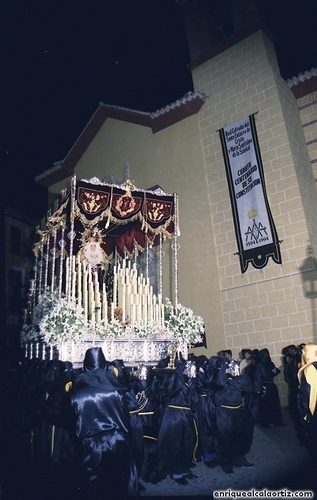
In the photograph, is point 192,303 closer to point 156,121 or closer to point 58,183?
point 156,121

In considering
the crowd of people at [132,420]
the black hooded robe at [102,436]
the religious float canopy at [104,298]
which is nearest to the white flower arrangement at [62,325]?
the religious float canopy at [104,298]

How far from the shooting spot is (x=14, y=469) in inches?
231

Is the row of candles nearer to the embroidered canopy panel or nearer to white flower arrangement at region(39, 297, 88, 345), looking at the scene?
white flower arrangement at region(39, 297, 88, 345)

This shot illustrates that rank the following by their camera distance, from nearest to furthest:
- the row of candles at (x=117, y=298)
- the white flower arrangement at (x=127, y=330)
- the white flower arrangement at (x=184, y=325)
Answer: the white flower arrangement at (x=127, y=330), the row of candles at (x=117, y=298), the white flower arrangement at (x=184, y=325)

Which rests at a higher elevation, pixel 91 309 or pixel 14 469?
pixel 91 309

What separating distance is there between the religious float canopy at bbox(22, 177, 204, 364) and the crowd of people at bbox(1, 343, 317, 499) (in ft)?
3.80

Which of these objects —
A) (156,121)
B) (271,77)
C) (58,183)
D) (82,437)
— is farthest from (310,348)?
(58,183)

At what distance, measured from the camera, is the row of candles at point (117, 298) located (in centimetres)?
824

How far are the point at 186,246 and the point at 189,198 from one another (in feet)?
4.78

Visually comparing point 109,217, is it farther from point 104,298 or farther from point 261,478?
point 261,478

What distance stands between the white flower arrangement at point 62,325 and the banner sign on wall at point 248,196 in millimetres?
4724

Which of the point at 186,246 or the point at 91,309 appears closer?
the point at 91,309

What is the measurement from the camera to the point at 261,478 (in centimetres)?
486

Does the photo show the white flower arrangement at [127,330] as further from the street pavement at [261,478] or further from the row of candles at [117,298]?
the street pavement at [261,478]
